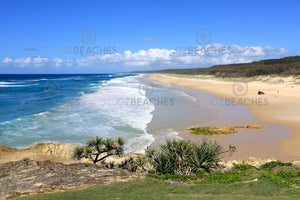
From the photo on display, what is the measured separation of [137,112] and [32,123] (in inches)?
347

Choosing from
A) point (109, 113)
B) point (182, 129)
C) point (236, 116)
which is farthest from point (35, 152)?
point (236, 116)

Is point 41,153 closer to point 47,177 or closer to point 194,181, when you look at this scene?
point 47,177

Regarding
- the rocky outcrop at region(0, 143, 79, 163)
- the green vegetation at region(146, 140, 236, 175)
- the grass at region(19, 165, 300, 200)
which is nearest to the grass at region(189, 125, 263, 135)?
the green vegetation at region(146, 140, 236, 175)

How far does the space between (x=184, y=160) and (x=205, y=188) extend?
1.90 m

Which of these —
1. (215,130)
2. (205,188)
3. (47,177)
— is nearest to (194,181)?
(205,188)

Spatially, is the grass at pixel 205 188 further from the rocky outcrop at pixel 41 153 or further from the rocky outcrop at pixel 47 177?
the rocky outcrop at pixel 41 153

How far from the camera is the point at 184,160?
803cm

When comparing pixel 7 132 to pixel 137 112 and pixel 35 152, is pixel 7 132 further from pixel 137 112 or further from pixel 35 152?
pixel 137 112

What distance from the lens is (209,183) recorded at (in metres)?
6.70

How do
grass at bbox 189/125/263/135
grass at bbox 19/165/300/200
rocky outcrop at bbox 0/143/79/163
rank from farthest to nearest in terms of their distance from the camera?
grass at bbox 189/125/263/135 → rocky outcrop at bbox 0/143/79/163 → grass at bbox 19/165/300/200

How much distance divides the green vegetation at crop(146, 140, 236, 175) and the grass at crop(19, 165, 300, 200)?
1.38 feet

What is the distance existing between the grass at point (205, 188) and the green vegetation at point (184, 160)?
16.6 inches

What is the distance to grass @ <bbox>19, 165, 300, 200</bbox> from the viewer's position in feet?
18.4

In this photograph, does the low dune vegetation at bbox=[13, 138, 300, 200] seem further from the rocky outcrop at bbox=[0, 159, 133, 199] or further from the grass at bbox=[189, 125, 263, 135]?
the grass at bbox=[189, 125, 263, 135]
